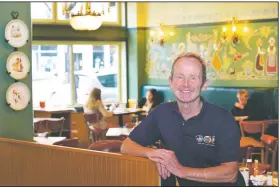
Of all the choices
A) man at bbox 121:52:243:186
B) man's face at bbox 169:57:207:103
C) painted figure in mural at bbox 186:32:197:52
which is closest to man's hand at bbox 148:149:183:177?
man at bbox 121:52:243:186

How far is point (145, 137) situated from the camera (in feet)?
9.91

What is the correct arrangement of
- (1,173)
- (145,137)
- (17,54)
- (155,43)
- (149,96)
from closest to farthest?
(145,137) → (1,173) → (17,54) → (149,96) → (155,43)

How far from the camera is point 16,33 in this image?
14.7 feet

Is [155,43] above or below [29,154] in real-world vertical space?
above

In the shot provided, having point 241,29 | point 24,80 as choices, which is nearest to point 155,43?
point 241,29

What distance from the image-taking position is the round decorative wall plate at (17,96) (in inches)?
178

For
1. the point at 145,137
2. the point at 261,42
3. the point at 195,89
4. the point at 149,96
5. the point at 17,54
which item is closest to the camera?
the point at 195,89

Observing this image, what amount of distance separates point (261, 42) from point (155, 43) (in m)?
2.82

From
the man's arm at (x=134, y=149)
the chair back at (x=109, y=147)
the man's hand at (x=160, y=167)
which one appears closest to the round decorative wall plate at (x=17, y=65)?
the chair back at (x=109, y=147)

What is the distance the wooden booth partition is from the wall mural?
6.37 meters

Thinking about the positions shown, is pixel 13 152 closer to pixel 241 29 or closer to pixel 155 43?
pixel 241 29

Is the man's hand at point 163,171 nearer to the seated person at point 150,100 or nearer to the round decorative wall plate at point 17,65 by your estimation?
the round decorative wall plate at point 17,65

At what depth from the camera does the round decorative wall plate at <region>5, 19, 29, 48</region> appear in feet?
14.5

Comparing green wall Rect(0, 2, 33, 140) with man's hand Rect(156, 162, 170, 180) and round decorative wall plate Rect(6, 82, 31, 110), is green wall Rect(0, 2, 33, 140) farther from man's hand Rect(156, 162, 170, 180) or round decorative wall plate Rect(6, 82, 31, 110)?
man's hand Rect(156, 162, 170, 180)
